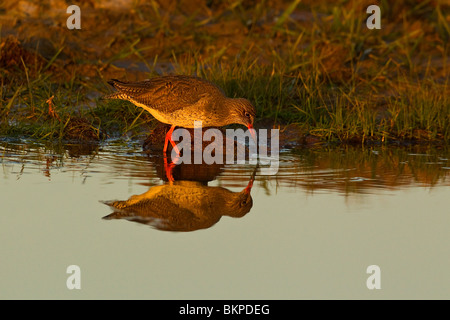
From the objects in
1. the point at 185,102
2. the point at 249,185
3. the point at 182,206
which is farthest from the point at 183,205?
the point at 185,102

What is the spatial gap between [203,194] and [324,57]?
16.5 feet

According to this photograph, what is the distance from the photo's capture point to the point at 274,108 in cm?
1063

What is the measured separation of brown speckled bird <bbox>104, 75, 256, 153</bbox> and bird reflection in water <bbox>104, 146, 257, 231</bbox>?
1.30m

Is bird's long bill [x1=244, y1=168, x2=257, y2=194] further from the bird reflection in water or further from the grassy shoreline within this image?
the grassy shoreline

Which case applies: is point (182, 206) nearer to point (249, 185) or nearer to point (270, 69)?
point (249, 185)

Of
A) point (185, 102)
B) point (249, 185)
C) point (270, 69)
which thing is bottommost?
point (249, 185)

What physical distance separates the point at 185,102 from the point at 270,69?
2549 millimetres

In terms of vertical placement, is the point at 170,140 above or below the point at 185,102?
below

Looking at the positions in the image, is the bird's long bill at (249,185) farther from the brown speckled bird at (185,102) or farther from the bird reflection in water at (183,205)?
the brown speckled bird at (185,102)

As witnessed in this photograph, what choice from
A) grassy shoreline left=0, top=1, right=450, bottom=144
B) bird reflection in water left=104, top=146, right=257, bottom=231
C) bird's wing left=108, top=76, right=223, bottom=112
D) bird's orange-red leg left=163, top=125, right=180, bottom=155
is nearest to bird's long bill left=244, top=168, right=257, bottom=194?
bird reflection in water left=104, top=146, right=257, bottom=231

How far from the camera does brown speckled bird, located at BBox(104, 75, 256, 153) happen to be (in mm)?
8969

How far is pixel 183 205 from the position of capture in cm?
690

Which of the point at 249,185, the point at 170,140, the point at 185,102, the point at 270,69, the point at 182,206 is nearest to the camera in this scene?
the point at 182,206

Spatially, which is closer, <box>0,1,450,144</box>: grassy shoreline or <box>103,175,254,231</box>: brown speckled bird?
<box>103,175,254,231</box>: brown speckled bird
